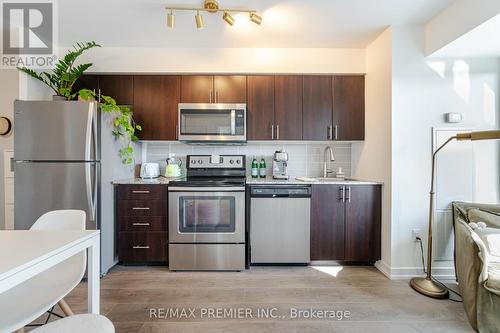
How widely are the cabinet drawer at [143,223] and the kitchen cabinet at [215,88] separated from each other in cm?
141

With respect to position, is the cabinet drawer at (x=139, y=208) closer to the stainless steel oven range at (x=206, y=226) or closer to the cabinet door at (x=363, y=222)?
the stainless steel oven range at (x=206, y=226)

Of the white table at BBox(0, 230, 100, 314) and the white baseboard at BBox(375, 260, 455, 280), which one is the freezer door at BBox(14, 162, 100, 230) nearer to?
the white table at BBox(0, 230, 100, 314)

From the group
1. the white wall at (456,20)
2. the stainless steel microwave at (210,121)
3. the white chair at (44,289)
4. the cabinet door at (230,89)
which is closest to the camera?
the white chair at (44,289)

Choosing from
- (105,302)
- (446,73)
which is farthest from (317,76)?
(105,302)

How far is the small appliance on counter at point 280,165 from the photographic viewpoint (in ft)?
10.4

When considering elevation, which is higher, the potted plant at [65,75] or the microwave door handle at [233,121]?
the potted plant at [65,75]

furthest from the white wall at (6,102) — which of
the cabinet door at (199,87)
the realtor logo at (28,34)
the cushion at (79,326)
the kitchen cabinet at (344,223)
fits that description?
the kitchen cabinet at (344,223)

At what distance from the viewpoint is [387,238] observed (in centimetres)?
254

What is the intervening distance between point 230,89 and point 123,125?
1.27m

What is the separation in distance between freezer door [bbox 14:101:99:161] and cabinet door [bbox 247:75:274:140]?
→ 1693mm

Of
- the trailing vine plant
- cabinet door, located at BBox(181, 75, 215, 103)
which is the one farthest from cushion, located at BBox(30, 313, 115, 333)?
cabinet door, located at BBox(181, 75, 215, 103)

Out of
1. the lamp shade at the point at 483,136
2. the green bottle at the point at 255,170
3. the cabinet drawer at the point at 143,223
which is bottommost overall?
the cabinet drawer at the point at 143,223

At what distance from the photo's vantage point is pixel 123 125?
2.71 metres

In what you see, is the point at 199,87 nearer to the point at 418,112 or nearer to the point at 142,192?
the point at 142,192
